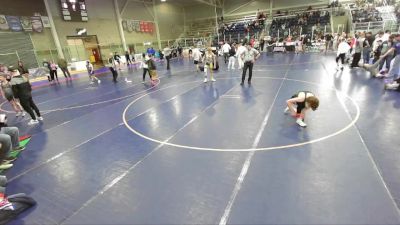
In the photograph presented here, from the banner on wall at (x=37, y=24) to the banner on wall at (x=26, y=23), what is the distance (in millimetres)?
238

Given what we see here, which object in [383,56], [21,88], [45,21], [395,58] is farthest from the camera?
[45,21]

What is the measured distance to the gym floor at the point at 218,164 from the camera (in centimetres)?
327

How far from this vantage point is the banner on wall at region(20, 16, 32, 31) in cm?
1891

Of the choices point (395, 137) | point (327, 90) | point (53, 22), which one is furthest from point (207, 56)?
point (53, 22)

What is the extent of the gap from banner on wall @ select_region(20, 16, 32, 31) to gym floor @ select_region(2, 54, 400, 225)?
14845mm

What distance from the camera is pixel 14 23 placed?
18391mm

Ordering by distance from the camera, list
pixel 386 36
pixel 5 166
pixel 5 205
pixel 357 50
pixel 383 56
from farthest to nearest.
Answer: pixel 386 36, pixel 357 50, pixel 383 56, pixel 5 166, pixel 5 205

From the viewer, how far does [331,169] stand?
13.1 feet

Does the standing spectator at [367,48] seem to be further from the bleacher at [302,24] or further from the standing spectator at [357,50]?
the bleacher at [302,24]

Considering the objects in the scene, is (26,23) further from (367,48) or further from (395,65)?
(395,65)

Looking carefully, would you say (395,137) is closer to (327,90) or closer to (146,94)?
(327,90)

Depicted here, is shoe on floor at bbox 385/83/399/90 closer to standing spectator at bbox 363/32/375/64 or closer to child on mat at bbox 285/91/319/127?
child on mat at bbox 285/91/319/127

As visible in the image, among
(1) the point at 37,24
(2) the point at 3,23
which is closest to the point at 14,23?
(2) the point at 3,23

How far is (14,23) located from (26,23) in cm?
90
